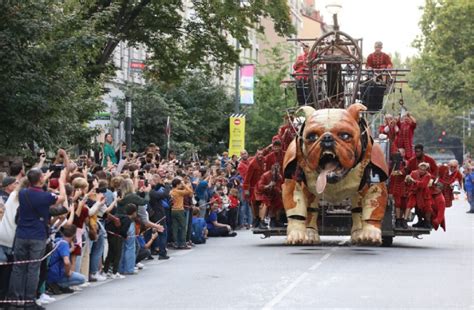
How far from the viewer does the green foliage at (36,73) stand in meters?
20.2

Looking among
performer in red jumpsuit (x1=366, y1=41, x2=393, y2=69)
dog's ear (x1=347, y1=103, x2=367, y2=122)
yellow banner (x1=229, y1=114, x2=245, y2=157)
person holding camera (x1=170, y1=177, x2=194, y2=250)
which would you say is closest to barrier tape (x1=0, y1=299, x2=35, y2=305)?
dog's ear (x1=347, y1=103, x2=367, y2=122)

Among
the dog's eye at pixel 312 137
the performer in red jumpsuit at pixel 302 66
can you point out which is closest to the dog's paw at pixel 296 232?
the dog's eye at pixel 312 137

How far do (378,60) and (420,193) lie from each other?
300 cm

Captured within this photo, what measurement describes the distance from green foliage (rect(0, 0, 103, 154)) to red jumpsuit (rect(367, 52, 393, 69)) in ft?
20.3

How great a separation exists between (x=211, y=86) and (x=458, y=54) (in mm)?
36374

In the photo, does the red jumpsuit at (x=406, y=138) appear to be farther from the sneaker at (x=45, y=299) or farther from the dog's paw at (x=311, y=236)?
the sneaker at (x=45, y=299)

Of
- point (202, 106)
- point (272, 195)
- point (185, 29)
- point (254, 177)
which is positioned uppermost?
point (185, 29)

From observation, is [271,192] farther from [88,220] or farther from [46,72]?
[88,220]

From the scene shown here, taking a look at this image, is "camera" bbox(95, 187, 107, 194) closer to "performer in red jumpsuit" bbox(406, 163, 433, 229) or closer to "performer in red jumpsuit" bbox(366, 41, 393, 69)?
"performer in red jumpsuit" bbox(406, 163, 433, 229)

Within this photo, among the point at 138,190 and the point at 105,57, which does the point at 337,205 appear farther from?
the point at 105,57

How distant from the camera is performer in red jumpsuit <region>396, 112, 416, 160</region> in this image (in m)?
24.6

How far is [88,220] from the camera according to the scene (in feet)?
56.9

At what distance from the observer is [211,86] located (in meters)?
46.8

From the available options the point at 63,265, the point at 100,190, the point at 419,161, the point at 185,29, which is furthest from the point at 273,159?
the point at 185,29
